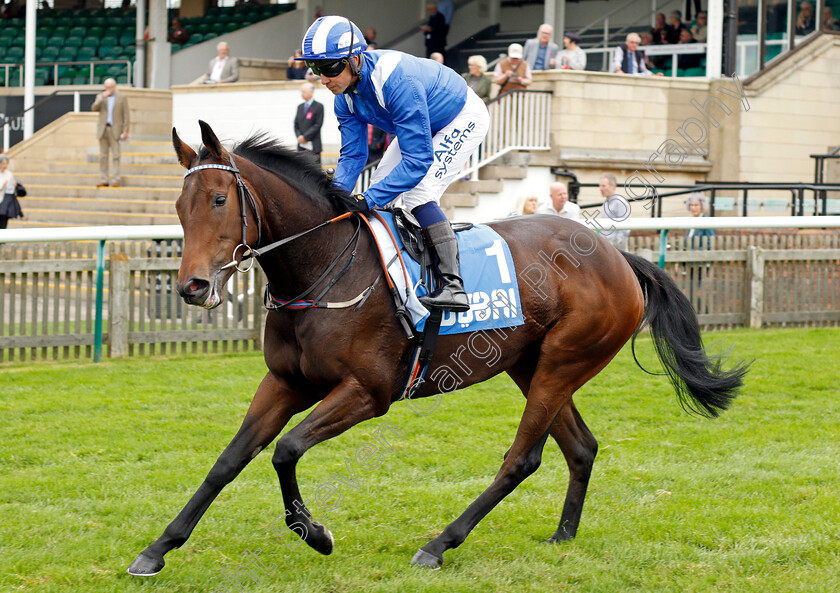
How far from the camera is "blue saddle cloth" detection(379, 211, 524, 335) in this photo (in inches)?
180

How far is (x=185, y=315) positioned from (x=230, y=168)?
213 inches

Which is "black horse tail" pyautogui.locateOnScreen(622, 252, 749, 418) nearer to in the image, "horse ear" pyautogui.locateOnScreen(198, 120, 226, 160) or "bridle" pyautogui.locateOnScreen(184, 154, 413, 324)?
"bridle" pyautogui.locateOnScreen(184, 154, 413, 324)

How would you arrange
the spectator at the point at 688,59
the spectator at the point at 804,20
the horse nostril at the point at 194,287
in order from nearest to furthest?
the horse nostril at the point at 194,287 < the spectator at the point at 804,20 < the spectator at the point at 688,59

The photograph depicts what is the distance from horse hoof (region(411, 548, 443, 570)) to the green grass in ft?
0.17

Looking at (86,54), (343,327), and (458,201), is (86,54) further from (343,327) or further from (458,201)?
(343,327)

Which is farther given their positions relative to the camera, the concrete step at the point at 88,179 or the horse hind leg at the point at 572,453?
the concrete step at the point at 88,179

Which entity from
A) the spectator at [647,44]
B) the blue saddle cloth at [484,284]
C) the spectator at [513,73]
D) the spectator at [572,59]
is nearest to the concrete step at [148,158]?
the spectator at [513,73]

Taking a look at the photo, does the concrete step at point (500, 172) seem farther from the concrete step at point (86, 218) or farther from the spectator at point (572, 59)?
the concrete step at point (86, 218)

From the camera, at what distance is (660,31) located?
59.6ft

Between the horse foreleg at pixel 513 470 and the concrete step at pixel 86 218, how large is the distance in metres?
11.0

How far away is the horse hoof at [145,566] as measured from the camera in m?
4.00

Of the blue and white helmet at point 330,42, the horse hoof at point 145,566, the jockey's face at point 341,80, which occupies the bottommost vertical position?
the horse hoof at point 145,566

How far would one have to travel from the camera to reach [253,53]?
21453mm

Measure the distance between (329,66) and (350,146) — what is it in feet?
1.75
